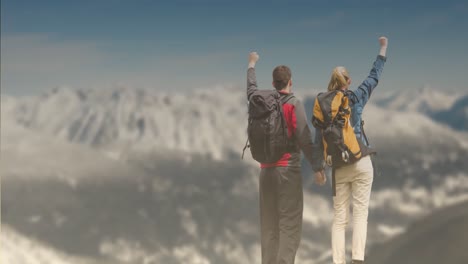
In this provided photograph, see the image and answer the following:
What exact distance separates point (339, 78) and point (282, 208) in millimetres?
2597

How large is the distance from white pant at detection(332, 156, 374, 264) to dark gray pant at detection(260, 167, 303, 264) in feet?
2.28

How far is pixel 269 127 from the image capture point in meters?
12.3

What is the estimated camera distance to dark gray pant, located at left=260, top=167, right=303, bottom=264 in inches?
493

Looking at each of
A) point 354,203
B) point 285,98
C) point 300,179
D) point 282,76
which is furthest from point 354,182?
point 282,76

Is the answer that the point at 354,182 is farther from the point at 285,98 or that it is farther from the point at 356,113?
the point at 285,98

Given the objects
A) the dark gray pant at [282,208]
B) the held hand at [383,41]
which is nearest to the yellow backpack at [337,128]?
the dark gray pant at [282,208]

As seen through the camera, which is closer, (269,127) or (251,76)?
(269,127)

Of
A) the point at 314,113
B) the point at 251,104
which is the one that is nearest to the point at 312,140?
the point at 314,113

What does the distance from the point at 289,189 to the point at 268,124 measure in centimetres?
126

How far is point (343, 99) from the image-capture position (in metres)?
12.0

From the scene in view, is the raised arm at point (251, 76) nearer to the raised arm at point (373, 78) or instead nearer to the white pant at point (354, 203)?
the raised arm at point (373, 78)

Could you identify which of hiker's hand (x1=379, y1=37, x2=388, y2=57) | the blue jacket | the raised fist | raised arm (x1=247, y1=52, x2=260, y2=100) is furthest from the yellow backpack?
the raised fist

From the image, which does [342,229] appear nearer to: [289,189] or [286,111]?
[289,189]

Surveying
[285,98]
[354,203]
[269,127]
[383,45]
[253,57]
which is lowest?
[354,203]
